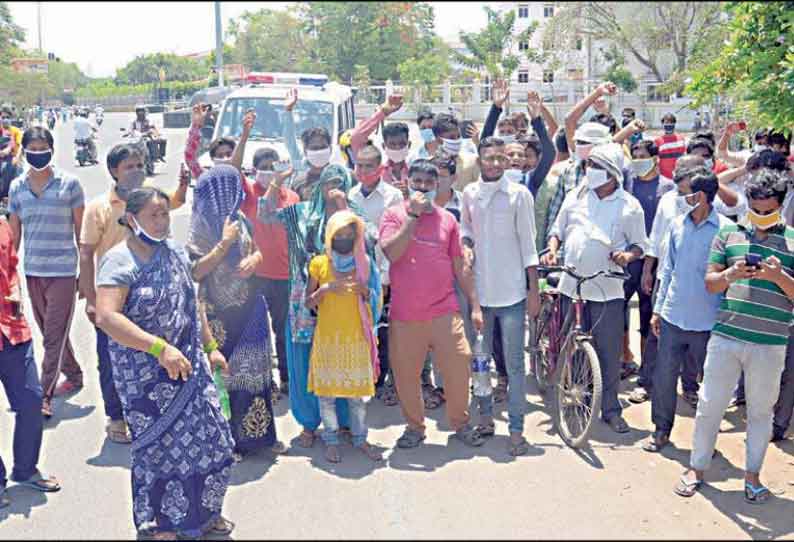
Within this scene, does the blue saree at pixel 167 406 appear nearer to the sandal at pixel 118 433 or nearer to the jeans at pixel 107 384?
the sandal at pixel 118 433

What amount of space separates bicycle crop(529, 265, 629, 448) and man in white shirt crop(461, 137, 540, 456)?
268 mm

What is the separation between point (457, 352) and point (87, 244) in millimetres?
2623

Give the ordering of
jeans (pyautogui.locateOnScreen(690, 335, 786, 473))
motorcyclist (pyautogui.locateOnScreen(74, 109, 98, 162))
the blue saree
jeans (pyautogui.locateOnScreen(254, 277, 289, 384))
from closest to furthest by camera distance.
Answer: the blue saree, jeans (pyautogui.locateOnScreen(690, 335, 786, 473)), jeans (pyautogui.locateOnScreen(254, 277, 289, 384)), motorcyclist (pyautogui.locateOnScreen(74, 109, 98, 162))

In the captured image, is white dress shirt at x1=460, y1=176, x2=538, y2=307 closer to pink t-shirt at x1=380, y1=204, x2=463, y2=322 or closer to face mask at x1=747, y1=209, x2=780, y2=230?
pink t-shirt at x1=380, y1=204, x2=463, y2=322

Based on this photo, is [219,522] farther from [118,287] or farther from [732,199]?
[732,199]

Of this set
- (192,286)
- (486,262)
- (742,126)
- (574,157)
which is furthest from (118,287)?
(742,126)

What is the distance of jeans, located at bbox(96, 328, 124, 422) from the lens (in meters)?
5.66

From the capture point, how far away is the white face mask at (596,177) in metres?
5.65

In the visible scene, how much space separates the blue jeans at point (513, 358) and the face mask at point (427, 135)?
271 cm

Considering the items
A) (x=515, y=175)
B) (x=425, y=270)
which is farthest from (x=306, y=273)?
(x=515, y=175)

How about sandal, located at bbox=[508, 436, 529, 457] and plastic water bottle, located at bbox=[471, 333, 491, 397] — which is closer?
sandal, located at bbox=[508, 436, 529, 457]

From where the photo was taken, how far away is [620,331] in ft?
19.1

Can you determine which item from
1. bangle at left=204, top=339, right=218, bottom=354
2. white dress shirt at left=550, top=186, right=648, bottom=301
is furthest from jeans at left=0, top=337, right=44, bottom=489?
white dress shirt at left=550, top=186, right=648, bottom=301

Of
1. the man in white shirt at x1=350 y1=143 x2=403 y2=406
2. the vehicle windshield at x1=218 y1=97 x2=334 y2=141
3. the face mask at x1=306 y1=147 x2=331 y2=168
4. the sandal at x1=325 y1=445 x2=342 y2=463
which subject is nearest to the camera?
the sandal at x1=325 y1=445 x2=342 y2=463
